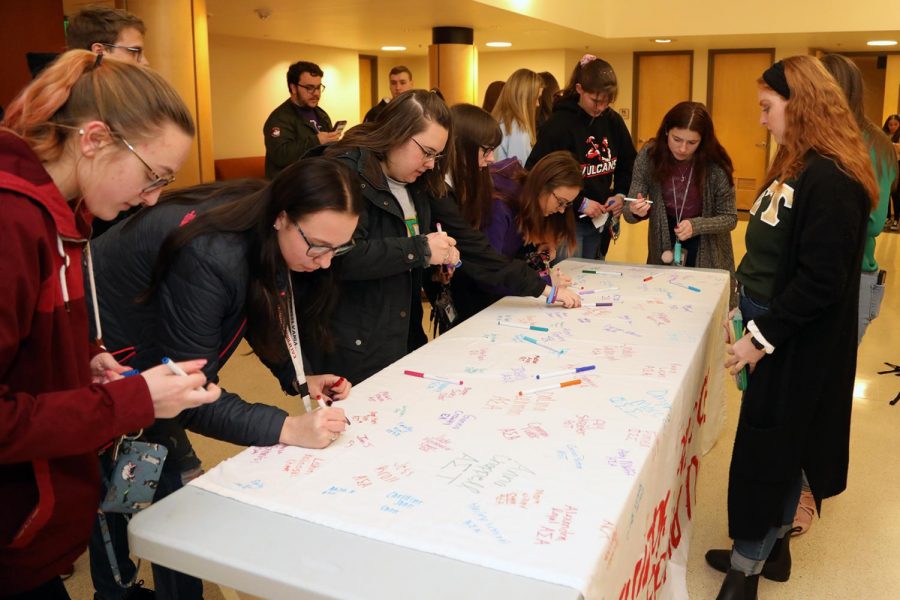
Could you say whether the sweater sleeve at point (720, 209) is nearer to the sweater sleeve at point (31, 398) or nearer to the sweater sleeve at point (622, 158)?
the sweater sleeve at point (622, 158)

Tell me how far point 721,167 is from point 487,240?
4.78 feet

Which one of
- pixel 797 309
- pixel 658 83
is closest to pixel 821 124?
pixel 797 309

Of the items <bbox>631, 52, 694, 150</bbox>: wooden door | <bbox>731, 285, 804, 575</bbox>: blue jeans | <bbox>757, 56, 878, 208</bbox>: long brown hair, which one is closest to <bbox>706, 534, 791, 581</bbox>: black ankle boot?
<bbox>731, 285, 804, 575</bbox>: blue jeans

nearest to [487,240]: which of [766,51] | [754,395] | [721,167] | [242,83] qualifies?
[754,395]

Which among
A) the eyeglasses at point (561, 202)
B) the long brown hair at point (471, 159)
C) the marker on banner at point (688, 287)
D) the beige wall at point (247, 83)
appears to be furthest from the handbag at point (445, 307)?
the beige wall at point (247, 83)

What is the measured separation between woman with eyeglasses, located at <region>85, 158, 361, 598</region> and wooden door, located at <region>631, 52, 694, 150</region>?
10883 millimetres

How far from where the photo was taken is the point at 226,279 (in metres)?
1.51

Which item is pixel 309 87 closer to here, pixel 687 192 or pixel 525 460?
pixel 687 192

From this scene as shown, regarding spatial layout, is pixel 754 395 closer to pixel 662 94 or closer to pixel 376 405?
pixel 376 405

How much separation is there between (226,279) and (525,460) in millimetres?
671

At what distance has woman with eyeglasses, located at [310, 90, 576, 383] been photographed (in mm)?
2146

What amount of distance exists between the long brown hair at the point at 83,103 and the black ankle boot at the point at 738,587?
1.85 metres

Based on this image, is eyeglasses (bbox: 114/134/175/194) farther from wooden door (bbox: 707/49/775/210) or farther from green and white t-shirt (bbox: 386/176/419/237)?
wooden door (bbox: 707/49/775/210)

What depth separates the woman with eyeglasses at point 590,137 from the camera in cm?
377
